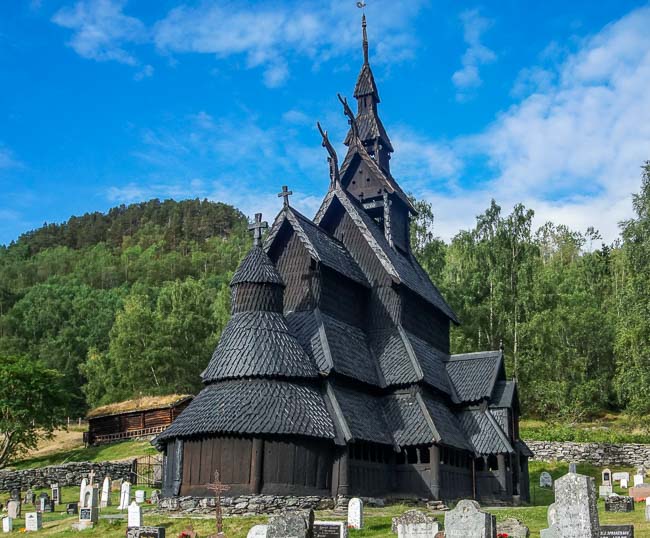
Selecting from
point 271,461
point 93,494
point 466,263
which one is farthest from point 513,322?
point 93,494

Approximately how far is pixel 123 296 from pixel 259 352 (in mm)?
74014

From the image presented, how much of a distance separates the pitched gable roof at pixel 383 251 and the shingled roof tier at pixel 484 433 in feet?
16.8

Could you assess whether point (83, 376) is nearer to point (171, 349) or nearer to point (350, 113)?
point (171, 349)

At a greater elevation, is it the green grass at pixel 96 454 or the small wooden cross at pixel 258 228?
the small wooden cross at pixel 258 228

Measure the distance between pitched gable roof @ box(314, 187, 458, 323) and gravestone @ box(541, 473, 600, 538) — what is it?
18.3 m

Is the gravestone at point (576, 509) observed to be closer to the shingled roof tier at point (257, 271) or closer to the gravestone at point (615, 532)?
the gravestone at point (615, 532)

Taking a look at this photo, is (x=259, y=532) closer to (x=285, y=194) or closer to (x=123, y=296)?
(x=285, y=194)

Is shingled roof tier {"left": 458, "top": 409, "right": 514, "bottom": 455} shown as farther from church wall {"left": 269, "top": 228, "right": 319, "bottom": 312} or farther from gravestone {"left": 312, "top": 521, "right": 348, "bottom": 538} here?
gravestone {"left": 312, "top": 521, "right": 348, "bottom": 538}

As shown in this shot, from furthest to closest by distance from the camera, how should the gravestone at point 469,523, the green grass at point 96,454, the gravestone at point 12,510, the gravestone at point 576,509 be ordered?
the green grass at point 96,454 → the gravestone at point 12,510 → the gravestone at point 469,523 → the gravestone at point 576,509

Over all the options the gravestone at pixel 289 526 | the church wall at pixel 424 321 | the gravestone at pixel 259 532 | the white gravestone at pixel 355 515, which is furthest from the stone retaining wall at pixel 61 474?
the gravestone at pixel 289 526

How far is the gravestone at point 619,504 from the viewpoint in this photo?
21672 millimetres

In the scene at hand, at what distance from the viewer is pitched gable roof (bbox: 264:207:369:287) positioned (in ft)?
92.2

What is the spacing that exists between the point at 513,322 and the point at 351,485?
2902 cm

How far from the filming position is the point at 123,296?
94688 millimetres
